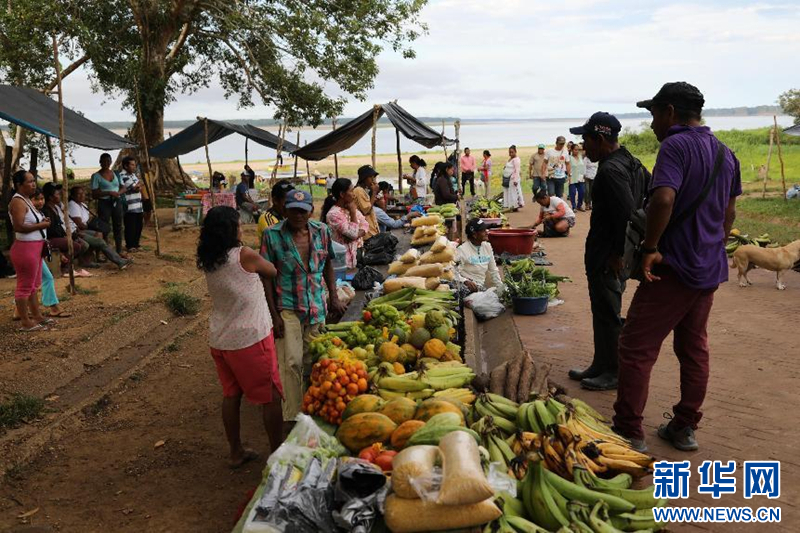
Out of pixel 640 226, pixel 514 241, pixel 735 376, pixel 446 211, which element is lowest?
pixel 735 376

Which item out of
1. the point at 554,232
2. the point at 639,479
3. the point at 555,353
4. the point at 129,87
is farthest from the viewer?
the point at 129,87

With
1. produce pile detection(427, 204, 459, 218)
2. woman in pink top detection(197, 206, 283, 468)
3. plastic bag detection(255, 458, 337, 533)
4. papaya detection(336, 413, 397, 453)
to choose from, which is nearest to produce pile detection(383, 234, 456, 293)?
woman in pink top detection(197, 206, 283, 468)

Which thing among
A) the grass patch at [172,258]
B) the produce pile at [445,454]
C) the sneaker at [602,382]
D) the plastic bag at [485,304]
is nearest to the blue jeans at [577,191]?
the grass patch at [172,258]

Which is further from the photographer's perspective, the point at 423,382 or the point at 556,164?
the point at 556,164

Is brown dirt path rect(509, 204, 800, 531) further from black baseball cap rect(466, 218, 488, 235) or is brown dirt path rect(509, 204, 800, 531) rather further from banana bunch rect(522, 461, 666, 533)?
black baseball cap rect(466, 218, 488, 235)

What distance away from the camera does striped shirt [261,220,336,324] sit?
A: 5.27 meters

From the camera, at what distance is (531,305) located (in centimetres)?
878

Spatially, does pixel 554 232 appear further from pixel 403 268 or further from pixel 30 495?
pixel 30 495

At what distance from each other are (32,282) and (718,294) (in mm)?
8863

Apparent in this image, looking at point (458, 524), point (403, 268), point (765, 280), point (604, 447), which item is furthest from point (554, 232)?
point (458, 524)

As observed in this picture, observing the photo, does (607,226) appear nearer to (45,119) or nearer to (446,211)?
(446,211)

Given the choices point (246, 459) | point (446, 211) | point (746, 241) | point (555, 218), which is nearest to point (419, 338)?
point (246, 459)

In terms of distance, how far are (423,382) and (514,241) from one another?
24.0 feet

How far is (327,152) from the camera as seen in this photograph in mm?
17703
